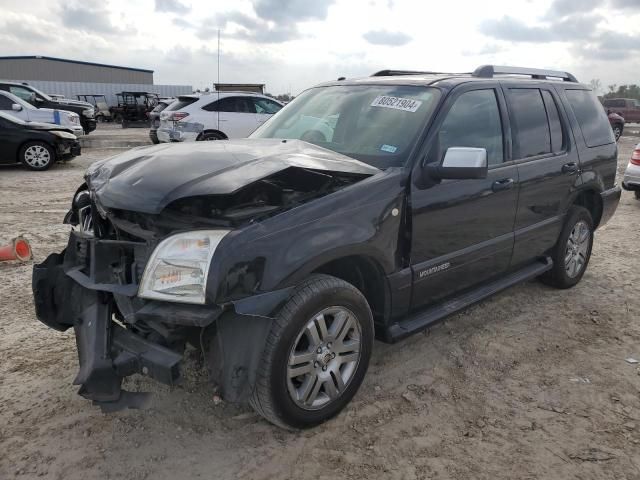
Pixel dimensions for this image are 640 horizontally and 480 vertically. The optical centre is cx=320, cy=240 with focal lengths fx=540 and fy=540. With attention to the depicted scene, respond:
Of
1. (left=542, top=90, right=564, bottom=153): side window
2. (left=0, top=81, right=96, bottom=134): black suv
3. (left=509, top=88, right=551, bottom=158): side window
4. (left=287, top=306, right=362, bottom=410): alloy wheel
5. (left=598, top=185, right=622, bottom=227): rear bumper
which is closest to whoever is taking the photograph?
(left=287, top=306, right=362, bottom=410): alloy wheel

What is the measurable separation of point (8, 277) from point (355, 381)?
3.62 m

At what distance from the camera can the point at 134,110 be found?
30.4 meters

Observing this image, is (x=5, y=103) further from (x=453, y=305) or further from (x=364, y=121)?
(x=453, y=305)

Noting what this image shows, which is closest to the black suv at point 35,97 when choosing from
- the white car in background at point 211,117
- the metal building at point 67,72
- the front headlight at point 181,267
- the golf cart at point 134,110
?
the white car in background at point 211,117

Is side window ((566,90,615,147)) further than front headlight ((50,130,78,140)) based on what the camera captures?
No

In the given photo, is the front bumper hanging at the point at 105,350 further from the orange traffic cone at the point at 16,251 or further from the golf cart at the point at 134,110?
the golf cart at the point at 134,110

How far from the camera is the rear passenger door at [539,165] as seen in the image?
4031mm

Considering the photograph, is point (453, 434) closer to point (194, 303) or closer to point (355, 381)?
point (355, 381)

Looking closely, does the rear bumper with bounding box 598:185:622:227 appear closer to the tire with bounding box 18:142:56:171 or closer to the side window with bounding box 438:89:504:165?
the side window with bounding box 438:89:504:165

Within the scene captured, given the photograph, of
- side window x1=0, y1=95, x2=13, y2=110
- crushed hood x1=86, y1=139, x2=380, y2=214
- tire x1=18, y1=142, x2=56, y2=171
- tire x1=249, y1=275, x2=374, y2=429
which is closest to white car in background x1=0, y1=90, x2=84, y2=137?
side window x1=0, y1=95, x2=13, y2=110

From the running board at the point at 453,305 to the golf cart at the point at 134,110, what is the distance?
28.9 metres

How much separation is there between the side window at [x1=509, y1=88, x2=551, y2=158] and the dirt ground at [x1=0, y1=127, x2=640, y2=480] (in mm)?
1361

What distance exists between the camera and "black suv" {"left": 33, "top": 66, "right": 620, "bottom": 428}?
2451mm

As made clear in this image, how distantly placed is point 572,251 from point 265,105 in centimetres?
1035
